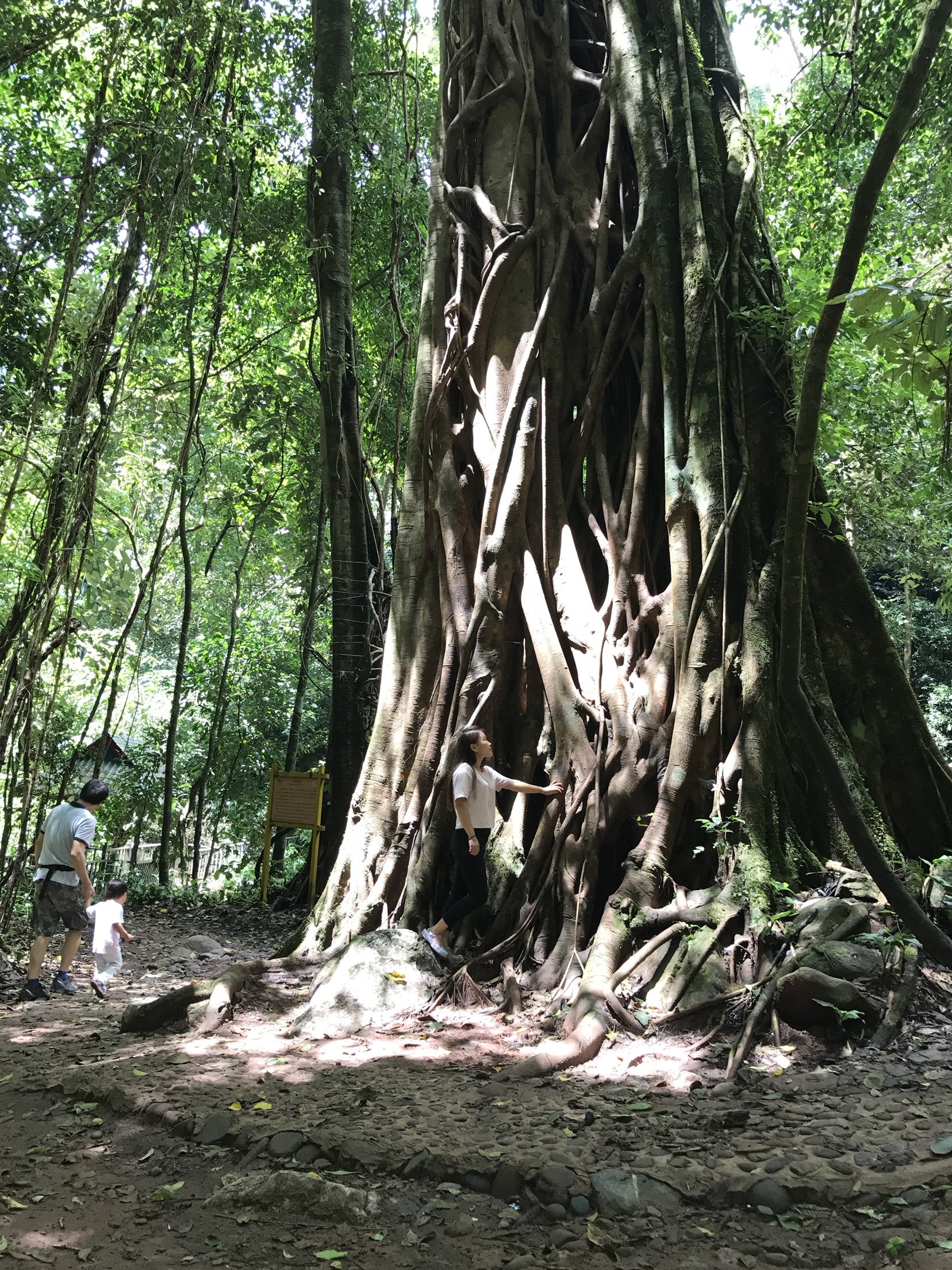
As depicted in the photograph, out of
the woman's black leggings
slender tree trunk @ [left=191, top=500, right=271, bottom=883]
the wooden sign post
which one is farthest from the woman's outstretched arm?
slender tree trunk @ [left=191, top=500, right=271, bottom=883]

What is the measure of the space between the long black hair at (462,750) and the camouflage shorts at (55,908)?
81.1 inches

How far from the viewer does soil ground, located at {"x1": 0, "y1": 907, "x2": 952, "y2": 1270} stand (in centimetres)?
224

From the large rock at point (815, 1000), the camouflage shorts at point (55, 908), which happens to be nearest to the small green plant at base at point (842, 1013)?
the large rock at point (815, 1000)

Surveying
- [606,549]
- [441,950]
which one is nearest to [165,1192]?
[441,950]

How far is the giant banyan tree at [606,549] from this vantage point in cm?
438

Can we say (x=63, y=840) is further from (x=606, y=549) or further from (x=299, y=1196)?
(x=606, y=549)

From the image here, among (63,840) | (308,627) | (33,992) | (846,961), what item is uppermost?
(308,627)

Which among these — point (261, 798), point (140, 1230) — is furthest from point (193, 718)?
point (140, 1230)

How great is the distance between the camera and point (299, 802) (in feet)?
25.2

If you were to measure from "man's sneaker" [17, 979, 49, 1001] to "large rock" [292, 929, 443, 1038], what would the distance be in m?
1.55

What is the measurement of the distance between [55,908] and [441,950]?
216cm

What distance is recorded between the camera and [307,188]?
7500 millimetres

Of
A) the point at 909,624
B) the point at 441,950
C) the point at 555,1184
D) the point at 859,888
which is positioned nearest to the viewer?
the point at 555,1184

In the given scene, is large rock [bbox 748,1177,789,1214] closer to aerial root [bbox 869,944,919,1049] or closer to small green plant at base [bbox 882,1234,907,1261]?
small green plant at base [bbox 882,1234,907,1261]
